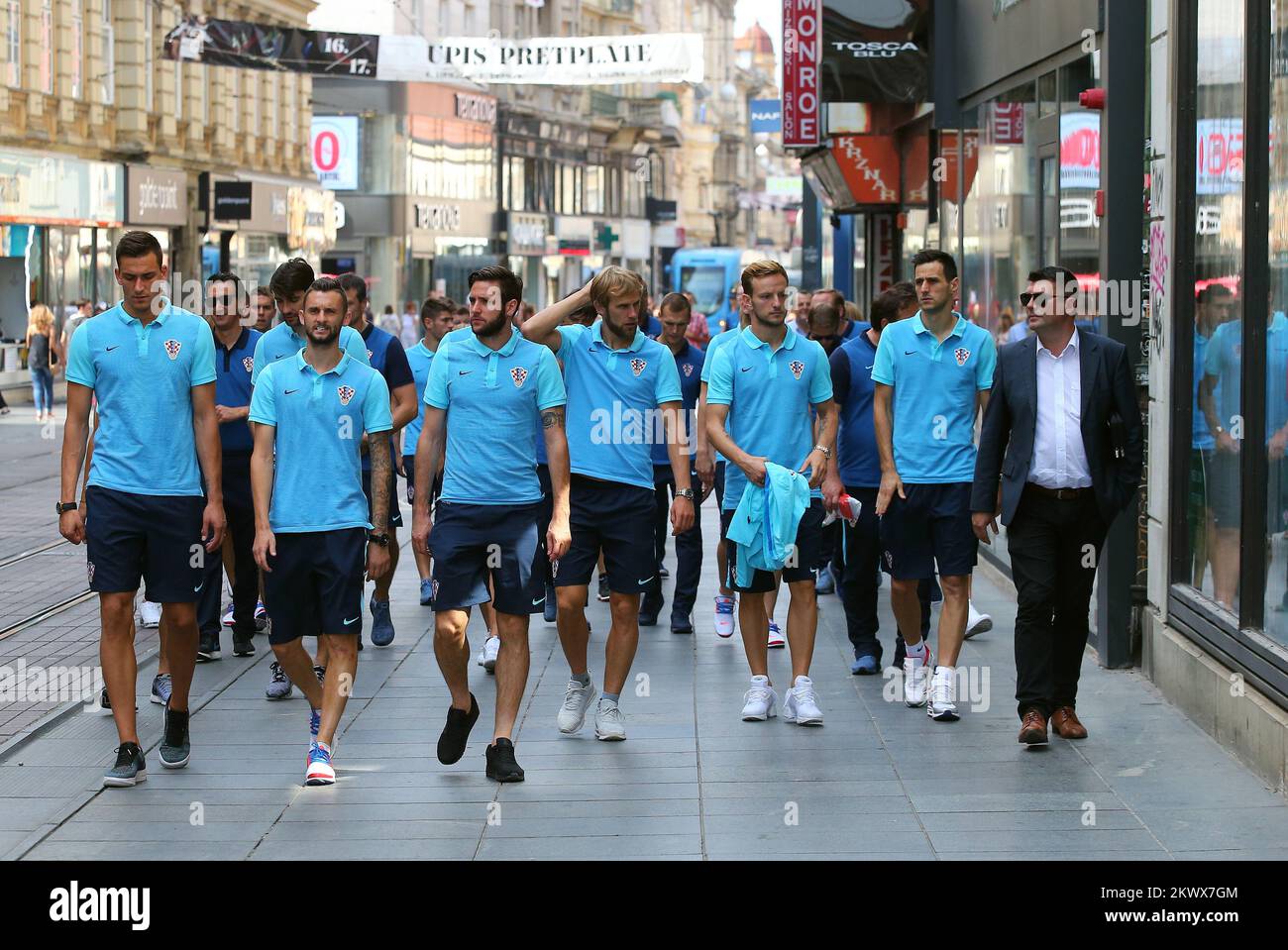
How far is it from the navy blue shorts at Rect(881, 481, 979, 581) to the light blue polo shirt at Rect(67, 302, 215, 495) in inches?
120

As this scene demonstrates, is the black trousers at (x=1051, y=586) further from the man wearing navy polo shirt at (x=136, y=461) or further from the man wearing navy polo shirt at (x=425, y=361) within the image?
the man wearing navy polo shirt at (x=425, y=361)

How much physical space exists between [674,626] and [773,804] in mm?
4171

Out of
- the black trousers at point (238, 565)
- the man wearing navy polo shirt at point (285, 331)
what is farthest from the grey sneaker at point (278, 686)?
the black trousers at point (238, 565)

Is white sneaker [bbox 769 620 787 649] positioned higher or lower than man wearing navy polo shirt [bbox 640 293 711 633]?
lower

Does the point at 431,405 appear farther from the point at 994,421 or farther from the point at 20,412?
the point at 20,412

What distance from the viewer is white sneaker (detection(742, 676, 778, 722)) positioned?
8.26 metres

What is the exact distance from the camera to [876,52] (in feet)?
51.8

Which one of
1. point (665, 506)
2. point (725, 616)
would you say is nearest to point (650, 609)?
point (725, 616)

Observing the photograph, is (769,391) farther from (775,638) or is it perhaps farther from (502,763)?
(775,638)

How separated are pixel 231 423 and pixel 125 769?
2.83m

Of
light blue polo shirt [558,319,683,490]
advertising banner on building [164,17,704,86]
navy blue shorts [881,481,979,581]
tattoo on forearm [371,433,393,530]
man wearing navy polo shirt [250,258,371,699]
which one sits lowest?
navy blue shorts [881,481,979,581]

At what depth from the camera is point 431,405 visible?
285 inches

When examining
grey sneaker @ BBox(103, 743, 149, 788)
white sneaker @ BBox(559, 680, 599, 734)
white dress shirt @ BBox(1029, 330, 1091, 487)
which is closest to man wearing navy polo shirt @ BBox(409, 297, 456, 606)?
white sneaker @ BBox(559, 680, 599, 734)

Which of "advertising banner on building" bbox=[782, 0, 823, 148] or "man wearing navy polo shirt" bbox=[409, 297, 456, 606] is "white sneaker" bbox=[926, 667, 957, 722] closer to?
"man wearing navy polo shirt" bbox=[409, 297, 456, 606]
